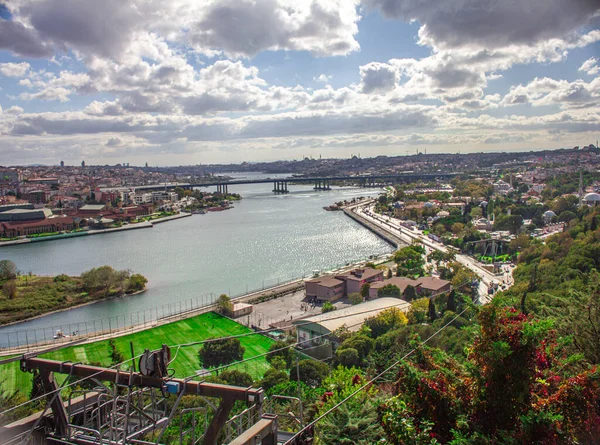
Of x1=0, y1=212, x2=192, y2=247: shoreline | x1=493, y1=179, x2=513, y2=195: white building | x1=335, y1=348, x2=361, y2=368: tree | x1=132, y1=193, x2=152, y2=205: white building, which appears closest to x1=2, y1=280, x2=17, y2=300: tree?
x1=335, y1=348, x2=361, y2=368: tree

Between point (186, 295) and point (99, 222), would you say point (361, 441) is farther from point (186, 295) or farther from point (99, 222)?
point (99, 222)

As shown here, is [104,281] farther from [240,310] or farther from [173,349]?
[173,349]

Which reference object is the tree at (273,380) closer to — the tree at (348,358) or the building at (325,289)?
the tree at (348,358)

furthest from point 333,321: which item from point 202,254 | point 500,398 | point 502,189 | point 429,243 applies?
point 502,189

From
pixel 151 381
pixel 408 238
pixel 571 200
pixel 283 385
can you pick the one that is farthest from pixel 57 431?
pixel 571 200

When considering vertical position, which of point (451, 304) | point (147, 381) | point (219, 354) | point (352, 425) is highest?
point (147, 381)

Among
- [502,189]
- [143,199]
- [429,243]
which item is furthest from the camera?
[143,199]

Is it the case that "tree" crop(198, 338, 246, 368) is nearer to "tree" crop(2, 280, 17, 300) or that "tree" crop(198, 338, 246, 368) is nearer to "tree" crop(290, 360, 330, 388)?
"tree" crop(290, 360, 330, 388)
